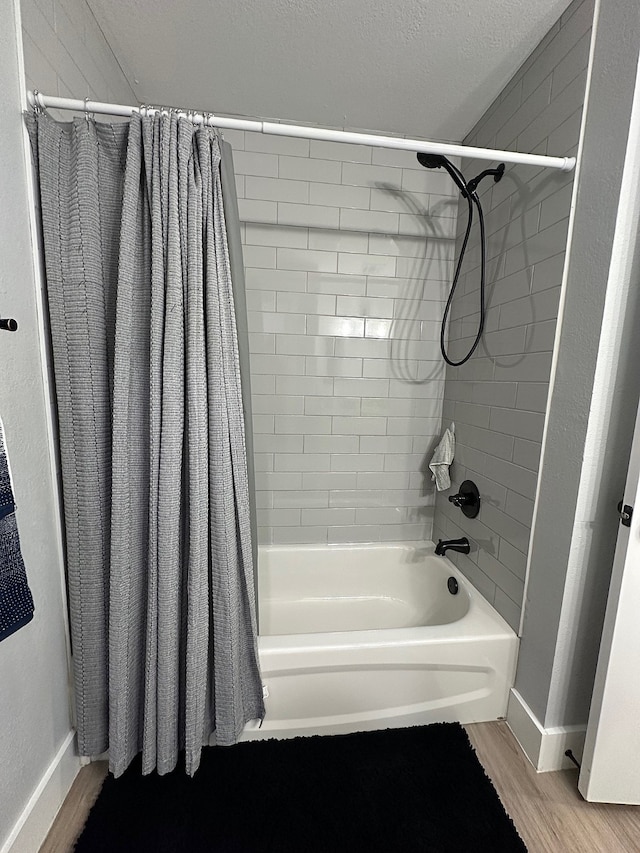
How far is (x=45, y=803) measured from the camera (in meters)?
1.07

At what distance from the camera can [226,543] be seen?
110cm

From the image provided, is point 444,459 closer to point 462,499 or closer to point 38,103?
point 462,499

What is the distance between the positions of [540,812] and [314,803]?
0.68 metres

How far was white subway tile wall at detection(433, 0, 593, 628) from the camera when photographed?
4.09 ft

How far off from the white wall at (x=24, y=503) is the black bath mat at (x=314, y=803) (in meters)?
0.24

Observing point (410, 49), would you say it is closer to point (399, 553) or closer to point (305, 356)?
point (305, 356)

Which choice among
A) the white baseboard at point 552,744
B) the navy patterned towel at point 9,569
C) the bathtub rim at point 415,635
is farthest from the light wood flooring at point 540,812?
the navy patterned towel at point 9,569

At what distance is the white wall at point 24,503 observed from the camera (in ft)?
3.01

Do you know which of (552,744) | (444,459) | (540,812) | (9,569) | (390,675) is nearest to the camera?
(9,569)

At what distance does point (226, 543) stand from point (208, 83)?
1.79 meters

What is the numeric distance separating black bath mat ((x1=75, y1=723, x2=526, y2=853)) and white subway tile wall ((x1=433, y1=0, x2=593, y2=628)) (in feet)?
1.84

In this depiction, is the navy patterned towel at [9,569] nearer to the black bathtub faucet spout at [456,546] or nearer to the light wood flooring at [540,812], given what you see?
the light wood flooring at [540,812]

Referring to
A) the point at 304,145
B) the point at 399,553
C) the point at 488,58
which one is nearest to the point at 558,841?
the point at 399,553

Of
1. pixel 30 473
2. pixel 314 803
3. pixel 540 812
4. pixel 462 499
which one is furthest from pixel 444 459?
pixel 30 473
